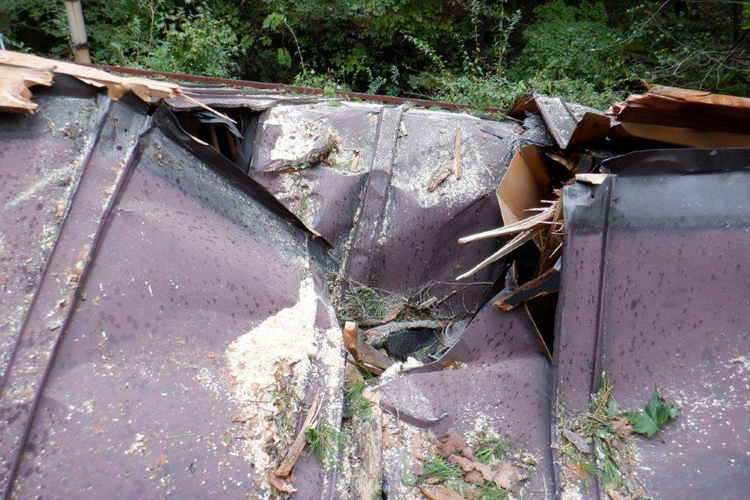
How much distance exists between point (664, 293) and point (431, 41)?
6.63 m

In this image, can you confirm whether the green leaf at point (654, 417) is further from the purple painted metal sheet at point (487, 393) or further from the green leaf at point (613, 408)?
the purple painted metal sheet at point (487, 393)

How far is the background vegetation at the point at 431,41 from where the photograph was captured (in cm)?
591

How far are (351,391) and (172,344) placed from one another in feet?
2.29

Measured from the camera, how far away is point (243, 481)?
5.03 ft

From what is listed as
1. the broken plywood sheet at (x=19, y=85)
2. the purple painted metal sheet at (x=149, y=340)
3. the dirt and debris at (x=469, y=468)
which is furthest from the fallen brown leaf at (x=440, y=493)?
the broken plywood sheet at (x=19, y=85)

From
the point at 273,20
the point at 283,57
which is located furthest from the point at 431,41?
the point at 273,20

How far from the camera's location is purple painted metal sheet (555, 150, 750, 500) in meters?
1.80

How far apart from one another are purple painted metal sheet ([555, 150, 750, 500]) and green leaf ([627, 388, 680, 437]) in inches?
1.0

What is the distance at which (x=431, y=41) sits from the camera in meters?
7.69

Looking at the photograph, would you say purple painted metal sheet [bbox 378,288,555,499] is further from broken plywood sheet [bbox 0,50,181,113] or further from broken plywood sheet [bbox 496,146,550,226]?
broken plywood sheet [bbox 0,50,181,113]

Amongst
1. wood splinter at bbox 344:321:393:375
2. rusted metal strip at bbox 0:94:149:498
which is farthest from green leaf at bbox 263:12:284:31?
wood splinter at bbox 344:321:393:375

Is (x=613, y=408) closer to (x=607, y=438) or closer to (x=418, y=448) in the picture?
(x=607, y=438)

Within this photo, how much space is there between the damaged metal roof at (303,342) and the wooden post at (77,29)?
14.3ft

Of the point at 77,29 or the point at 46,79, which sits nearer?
the point at 46,79
